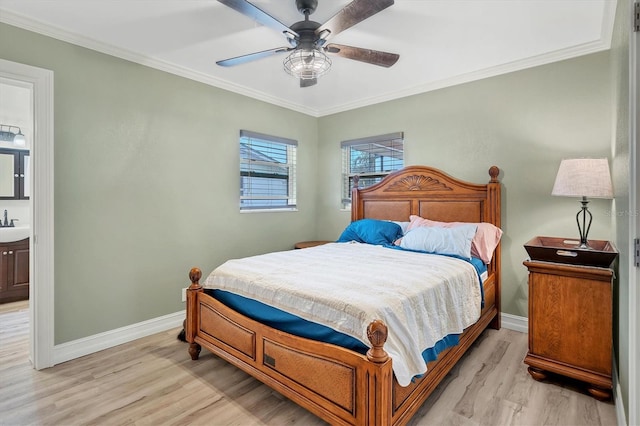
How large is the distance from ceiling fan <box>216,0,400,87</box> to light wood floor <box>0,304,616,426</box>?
89.6 inches

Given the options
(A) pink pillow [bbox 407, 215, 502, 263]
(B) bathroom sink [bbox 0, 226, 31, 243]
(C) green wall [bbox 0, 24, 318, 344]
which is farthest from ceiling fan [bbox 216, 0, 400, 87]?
(B) bathroom sink [bbox 0, 226, 31, 243]

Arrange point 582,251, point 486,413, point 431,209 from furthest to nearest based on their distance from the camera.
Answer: point 431,209 → point 582,251 → point 486,413

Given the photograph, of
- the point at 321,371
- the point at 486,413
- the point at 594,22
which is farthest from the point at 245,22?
the point at 486,413

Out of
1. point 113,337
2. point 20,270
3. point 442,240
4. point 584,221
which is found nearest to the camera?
point 584,221

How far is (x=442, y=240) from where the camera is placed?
9.46 feet

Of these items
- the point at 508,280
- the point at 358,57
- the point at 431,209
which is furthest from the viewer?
the point at 431,209

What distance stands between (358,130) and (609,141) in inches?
102

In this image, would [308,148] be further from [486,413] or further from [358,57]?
[486,413]

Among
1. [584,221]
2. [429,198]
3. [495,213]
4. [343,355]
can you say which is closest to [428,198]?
[429,198]

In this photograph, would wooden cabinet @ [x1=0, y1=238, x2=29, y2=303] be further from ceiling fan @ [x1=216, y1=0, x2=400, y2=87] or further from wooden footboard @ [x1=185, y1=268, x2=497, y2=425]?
ceiling fan @ [x1=216, y1=0, x2=400, y2=87]

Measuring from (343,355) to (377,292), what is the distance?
0.41 metres

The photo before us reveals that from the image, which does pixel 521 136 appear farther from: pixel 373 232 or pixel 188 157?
pixel 188 157

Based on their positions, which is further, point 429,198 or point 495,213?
point 429,198

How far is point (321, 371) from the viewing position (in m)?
1.63
